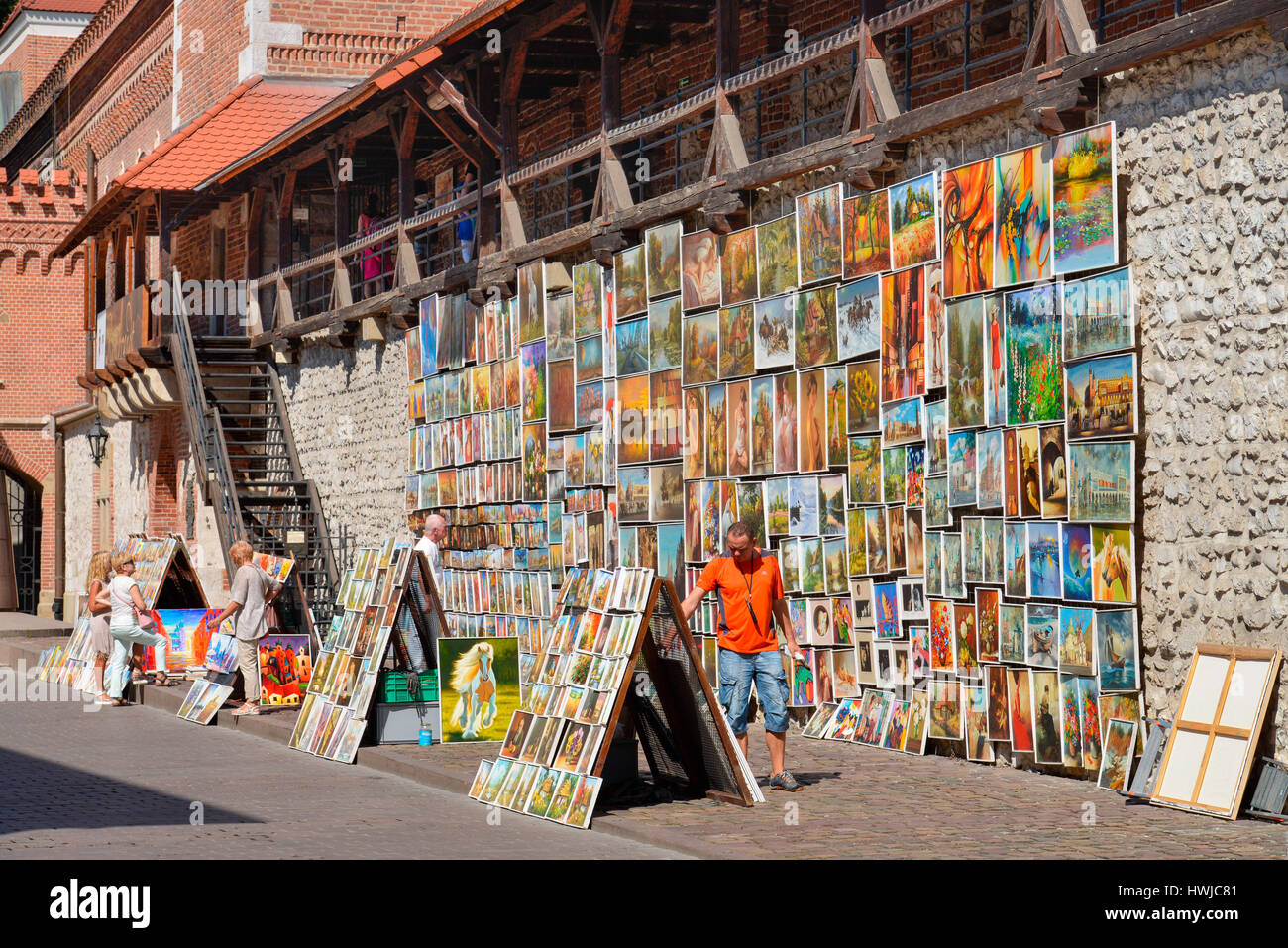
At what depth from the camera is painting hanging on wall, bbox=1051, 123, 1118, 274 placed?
34.5ft

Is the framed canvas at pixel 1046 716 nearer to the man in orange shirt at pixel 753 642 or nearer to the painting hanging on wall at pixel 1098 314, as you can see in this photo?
the man in orange shirt at pixel 753 642

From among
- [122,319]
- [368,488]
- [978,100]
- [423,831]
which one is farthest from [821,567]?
[122,319]

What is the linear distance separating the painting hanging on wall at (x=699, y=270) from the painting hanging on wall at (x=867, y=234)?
194 cm

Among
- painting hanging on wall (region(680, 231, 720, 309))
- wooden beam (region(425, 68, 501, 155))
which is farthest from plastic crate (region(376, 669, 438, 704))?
wooden beam (region(425, 68, 501, 155))

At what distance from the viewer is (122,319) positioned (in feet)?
91.5

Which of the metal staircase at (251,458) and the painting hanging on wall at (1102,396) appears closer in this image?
the painting hanging on wall at (1102,396)

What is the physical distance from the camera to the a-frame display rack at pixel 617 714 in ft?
32.1

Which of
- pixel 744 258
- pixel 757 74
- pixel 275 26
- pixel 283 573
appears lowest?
pixel 283 573

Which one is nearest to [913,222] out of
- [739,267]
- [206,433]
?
[739,267]

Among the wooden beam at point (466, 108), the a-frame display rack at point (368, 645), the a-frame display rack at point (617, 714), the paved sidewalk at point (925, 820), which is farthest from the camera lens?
the wooden beam at point (466, 108)

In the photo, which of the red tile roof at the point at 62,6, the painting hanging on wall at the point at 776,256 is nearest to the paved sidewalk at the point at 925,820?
the painting hanging on wall at the point at 776,256

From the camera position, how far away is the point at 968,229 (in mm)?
11711

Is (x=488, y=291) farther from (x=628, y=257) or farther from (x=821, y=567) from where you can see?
(x=821, y=567)
